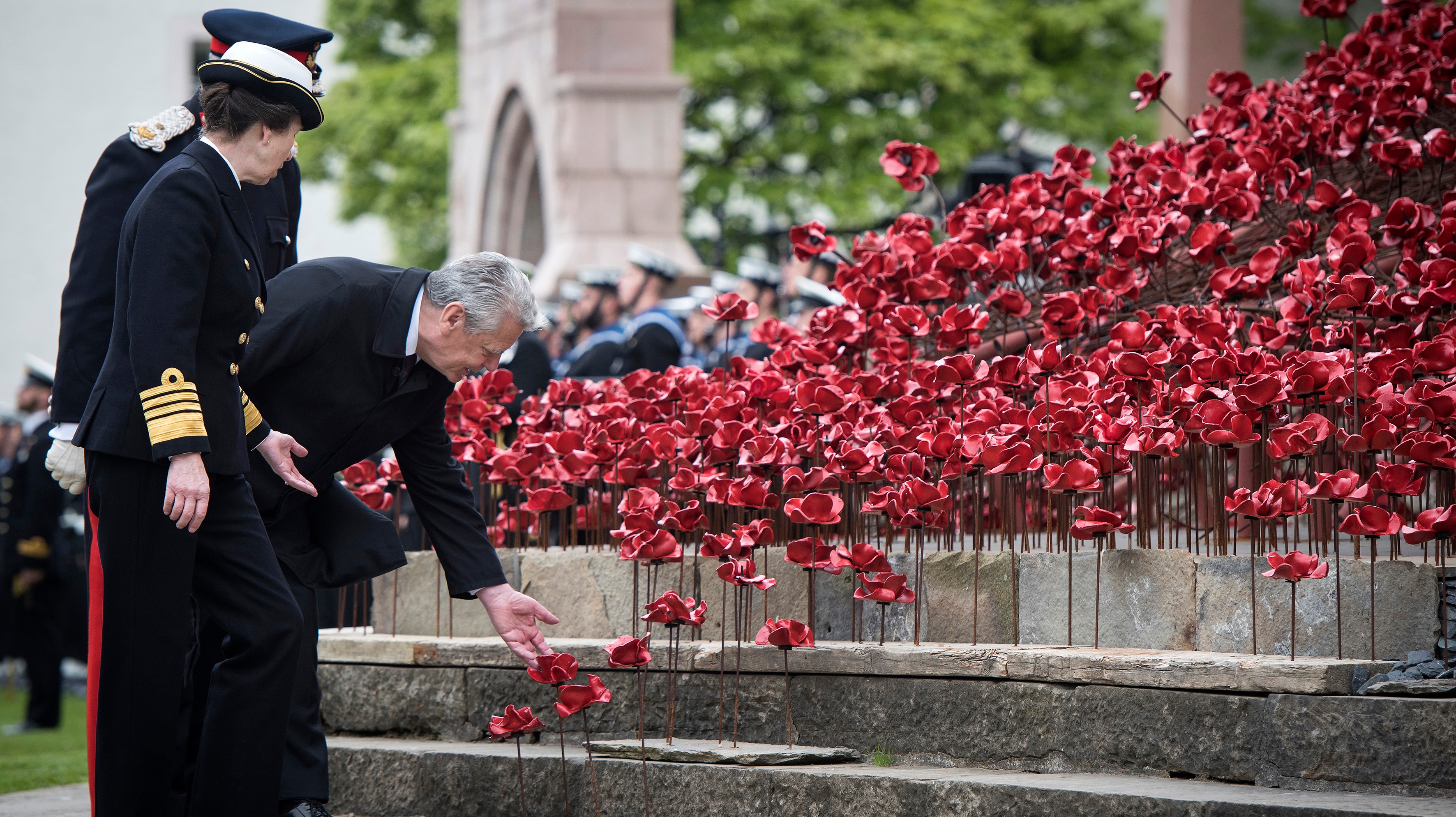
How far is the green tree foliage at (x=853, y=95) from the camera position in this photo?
78.2 ft

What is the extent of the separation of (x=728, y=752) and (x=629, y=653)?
43 centimetres

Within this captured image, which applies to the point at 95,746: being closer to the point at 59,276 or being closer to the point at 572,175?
the point at 572,175

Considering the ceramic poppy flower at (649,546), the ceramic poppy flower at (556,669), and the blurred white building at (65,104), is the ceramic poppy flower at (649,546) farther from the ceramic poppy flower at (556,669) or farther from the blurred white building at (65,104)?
the blurred white building at (65,104)

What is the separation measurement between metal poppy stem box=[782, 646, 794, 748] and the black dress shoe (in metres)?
1.21

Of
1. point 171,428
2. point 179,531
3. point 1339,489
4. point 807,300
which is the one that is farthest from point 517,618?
point 807,300

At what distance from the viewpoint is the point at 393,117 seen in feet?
82.6

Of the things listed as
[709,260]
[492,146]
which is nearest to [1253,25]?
[709,260]

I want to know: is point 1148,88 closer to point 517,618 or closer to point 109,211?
point 517,618

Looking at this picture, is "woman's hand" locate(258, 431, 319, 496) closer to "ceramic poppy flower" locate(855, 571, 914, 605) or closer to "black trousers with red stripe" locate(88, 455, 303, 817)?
"black trousers with red stripe" locate(88, 455, 303, 817)

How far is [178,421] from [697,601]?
4.61 ft

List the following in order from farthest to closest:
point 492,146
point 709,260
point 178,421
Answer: point 709,260 → point 492,146 → point 178,421

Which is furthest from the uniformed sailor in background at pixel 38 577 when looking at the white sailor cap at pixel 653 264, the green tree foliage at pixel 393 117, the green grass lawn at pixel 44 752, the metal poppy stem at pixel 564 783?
the green tree foliage at pixel 393 117

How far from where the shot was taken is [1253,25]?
24.3 m

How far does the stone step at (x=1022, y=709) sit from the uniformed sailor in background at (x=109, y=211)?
55.9 inches
